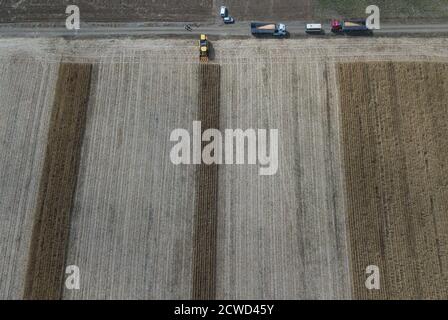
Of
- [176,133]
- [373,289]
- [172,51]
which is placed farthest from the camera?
[172,51]

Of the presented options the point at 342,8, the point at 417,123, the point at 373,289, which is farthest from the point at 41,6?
the point at 373,289

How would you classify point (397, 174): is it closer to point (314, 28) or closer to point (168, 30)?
point (314, 28)

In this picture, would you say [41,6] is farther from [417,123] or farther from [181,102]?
[417,123]

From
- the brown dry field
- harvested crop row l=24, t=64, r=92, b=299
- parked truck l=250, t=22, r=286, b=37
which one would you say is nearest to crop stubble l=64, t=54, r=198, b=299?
harvested crop row l=24, t=64, r=92, b=299

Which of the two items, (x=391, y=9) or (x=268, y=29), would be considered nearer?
(x=268, y=29)

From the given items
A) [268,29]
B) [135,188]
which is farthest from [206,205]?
[268,29]
